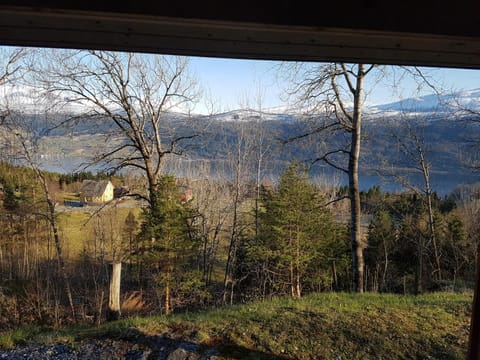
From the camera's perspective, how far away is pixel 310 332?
11.1 ft

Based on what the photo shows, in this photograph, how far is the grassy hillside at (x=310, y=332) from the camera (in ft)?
10.0

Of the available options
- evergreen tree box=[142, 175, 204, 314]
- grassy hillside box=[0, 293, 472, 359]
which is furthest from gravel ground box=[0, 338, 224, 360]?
evergreen tree box=[142, 175, 204, 314]

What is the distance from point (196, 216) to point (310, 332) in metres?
8.35

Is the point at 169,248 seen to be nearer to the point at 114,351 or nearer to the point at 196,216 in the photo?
the point at 196,216

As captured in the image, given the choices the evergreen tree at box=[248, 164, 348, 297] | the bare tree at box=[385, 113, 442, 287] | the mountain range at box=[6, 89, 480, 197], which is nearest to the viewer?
the mountain range at box=[6, 89, 480, 197]

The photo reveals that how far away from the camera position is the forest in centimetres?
932

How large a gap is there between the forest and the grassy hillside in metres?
3.52

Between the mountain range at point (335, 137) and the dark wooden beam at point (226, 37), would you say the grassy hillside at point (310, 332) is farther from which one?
the mountain range at point (335, 137)

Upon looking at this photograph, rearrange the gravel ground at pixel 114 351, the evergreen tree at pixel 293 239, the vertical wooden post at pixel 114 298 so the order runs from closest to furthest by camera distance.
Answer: the gravel ground at pixel 114 351, the vertical wooden post at pixel 114 298, the evergreen tree at pixel 293 239

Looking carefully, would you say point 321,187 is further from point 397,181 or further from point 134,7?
point 134,7

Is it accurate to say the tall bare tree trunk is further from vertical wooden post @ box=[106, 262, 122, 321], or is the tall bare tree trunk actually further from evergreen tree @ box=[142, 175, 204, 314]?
evergreen tree @ box=[142, 175, 204, 314]

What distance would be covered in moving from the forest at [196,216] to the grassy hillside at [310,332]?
352cm

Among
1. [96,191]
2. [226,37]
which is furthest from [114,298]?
[96,191]

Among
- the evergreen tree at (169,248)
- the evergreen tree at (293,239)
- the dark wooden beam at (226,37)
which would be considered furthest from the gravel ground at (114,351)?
the evergreen tree at (293,239)
